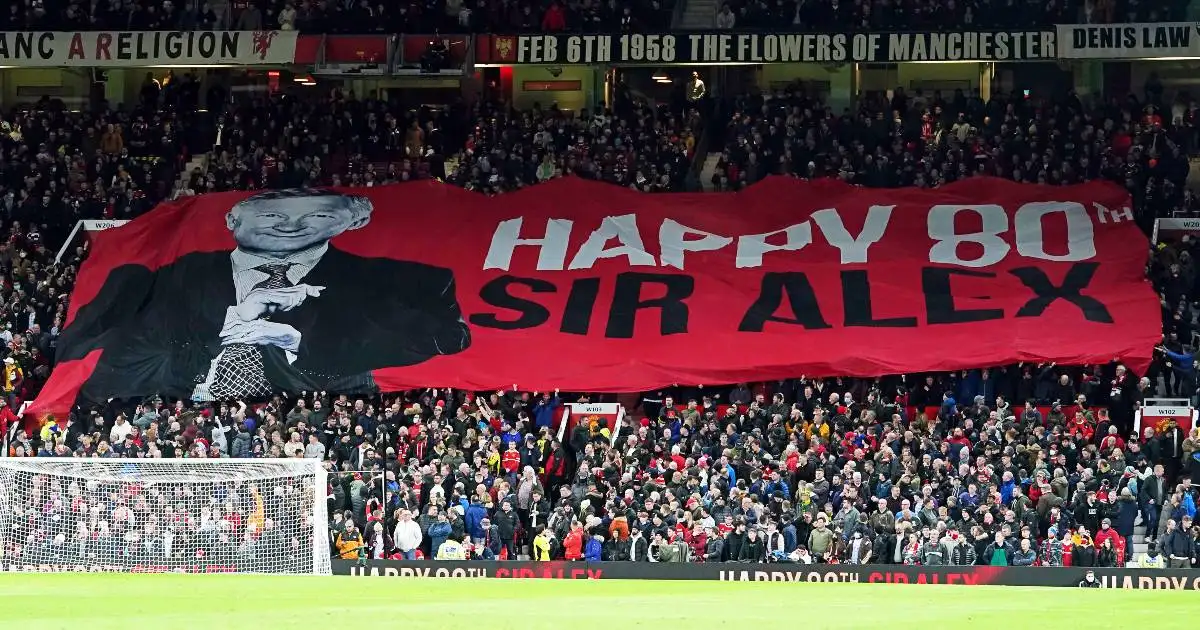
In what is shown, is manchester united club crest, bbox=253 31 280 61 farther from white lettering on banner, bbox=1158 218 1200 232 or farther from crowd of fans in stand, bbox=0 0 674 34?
white lettering on banner, bbox=1158 218 1200 232

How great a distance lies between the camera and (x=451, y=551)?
96.3 ft

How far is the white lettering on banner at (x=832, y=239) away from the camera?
36156 mm

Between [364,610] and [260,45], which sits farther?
[260,45]

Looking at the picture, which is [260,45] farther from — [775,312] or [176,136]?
[775,312]

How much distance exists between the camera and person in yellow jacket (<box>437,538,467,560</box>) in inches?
1154

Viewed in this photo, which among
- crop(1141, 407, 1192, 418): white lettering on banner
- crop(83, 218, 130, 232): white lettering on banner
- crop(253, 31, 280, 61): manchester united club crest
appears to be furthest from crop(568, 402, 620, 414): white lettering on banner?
crop(253, 31, 280, 61): manchester united club crest

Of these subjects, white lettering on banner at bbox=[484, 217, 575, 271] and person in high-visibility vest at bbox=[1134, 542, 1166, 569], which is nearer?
person in high-visibility vest at bbox=[1134, 542, 1166, 569]

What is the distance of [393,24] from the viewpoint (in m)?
42.3

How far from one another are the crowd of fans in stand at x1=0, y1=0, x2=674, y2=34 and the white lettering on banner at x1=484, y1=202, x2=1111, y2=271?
546cm

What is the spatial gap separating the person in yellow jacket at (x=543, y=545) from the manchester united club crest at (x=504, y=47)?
47.8 feet

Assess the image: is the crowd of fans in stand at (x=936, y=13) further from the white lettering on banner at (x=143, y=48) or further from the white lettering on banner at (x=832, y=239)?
the white lettering on banner at (x=143, y=48)

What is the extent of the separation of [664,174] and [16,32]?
13.2 meters

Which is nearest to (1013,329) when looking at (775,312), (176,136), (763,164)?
(775,312)

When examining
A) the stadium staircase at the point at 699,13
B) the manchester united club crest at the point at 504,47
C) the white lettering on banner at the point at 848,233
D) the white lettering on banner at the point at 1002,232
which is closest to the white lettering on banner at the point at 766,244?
the white lettering on banner at the point at 848,233
